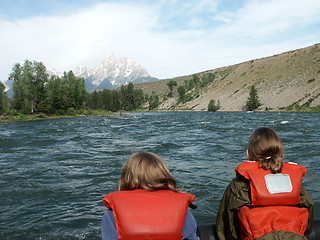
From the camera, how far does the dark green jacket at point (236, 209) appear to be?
271 cm

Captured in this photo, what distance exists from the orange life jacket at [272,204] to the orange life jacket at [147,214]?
2.83ft

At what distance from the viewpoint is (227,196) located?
3129 millimetres

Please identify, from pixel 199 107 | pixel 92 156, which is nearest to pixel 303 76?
pixel 199 107

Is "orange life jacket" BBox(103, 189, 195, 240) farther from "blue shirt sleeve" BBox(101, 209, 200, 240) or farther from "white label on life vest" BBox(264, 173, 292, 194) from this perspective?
"white label on life vest" BBox(264, 173, 292, 194)

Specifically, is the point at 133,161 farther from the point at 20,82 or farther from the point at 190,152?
the point at 20,82

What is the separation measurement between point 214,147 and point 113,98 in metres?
115

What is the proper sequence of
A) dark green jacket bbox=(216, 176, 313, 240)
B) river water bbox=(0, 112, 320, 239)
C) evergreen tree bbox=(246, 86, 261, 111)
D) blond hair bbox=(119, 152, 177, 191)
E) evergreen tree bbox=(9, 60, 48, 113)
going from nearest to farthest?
blond hair bbox=(119, 152, 177, 191), dark green jacket bbox=(216, 176, 313, 240), river water bbox=(0, 112, 320, 239), evergreen tree bbox=(9, 60, 48, 113), evergreen tree bbox=(246, 86, 261, 111)

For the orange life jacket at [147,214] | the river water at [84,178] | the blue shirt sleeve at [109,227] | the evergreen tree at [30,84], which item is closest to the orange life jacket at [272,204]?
the orange life jacket at [147,214]

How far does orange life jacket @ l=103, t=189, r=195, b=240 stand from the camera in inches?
89.8

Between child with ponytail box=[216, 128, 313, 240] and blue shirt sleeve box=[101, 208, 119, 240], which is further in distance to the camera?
child with ponytail box=[216, 128, 313, 240]

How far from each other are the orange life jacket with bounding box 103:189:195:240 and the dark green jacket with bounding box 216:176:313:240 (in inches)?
32.8

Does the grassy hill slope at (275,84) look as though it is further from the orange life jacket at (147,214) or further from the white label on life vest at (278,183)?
the orange life jacket at (147,214)

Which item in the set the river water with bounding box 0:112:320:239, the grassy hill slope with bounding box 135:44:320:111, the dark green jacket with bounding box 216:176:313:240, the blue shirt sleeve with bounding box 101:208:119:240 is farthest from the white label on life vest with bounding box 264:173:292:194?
the grassy hill slope with bounding box 135:44:320:111

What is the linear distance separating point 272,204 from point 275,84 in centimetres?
8225
